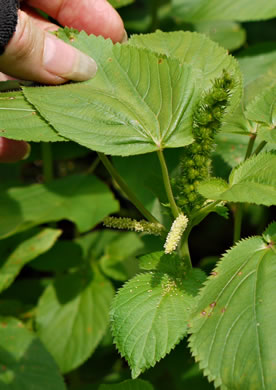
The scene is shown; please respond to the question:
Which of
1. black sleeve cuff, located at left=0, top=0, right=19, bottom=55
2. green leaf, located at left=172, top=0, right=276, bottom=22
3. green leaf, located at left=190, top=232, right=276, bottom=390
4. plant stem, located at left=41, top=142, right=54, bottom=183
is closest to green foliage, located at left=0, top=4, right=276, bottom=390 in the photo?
green leaf, located at left=190, top=232, right=276, bottom=390

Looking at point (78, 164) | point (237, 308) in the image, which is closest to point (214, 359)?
point (237, 308)

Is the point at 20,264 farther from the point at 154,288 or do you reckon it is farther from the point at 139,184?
the point at 154,288

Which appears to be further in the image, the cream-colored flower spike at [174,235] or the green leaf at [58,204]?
the green leaf at [58,204]

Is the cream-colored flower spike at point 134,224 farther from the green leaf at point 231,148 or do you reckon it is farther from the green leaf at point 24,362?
the green leaf at point 24,362

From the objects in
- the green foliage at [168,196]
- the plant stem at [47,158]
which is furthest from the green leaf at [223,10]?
the plant stem at [47,158]

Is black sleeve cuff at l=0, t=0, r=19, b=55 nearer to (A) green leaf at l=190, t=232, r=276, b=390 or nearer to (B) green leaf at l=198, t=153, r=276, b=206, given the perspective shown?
(B) green leaf at l=198, t=153, r=276, b=206
